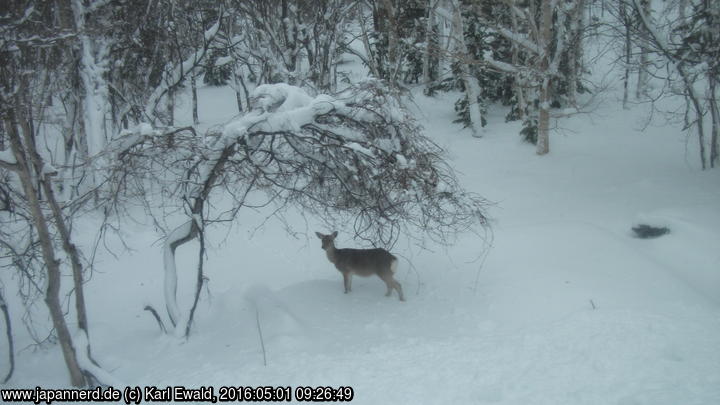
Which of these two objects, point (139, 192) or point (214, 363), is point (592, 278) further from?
point (139, 192)

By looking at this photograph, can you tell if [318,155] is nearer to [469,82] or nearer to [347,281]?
[347,281]

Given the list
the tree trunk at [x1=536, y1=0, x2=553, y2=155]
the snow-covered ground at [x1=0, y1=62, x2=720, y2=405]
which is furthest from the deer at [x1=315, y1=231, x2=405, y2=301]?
the tree trunk at [x1=536, y1=0, x2=553, y2=155]

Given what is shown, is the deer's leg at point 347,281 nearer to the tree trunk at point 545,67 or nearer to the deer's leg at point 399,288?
the deer's leg at point 399,288

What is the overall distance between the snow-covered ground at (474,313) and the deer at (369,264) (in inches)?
11.9

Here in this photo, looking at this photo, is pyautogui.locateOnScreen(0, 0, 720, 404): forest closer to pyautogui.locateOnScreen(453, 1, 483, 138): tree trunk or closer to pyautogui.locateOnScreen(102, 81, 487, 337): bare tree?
pyautogui.locateOnScreen(102, 81, 487, 337): bare tree

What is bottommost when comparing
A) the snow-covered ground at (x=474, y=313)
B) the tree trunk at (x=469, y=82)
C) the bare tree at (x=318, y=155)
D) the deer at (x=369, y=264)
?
the snow-covered ground at (x=474, y=313)

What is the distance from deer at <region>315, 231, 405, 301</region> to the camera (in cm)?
789

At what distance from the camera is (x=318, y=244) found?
36.0ft

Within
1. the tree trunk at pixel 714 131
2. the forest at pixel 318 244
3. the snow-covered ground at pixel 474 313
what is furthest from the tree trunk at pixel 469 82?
the tree trunk at pixel 714 131

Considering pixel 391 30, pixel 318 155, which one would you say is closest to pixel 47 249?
pixel 318 155

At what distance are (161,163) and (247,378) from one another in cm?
279

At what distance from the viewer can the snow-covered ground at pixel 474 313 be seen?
17.3 feet

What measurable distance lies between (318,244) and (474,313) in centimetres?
452

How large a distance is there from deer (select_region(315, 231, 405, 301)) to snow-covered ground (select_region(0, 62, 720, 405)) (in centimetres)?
30
